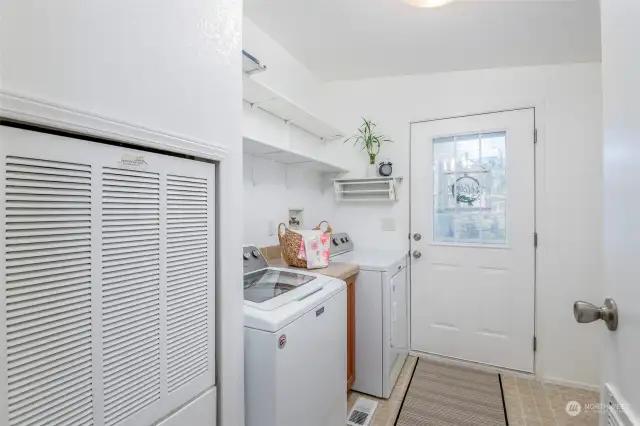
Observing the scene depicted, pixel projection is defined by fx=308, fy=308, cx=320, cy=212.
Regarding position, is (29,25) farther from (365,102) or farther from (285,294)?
(365,102)

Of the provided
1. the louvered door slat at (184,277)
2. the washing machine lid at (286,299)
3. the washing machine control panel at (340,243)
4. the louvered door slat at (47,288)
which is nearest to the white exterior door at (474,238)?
the washing machine control panel at (340,243)

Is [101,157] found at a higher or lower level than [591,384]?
higher

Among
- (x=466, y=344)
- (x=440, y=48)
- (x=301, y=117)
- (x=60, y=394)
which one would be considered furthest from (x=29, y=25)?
(x=466, y=344)

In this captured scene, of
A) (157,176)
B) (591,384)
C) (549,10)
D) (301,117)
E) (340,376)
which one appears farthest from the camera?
(301,117)

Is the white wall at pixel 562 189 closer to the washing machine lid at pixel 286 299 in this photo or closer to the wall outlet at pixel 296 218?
the wall outlet at pixel 296 218

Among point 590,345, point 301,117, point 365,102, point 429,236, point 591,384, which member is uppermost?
point 365,102

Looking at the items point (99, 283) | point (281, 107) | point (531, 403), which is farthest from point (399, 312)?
point (99, 283)

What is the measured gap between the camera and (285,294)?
1411mm

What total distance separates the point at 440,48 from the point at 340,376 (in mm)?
2338

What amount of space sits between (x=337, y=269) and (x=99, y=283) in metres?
1.40

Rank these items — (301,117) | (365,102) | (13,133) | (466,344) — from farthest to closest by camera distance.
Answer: (365,102), (466,344), (301,117), (13,133)

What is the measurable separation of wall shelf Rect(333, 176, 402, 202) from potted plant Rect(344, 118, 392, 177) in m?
0.11

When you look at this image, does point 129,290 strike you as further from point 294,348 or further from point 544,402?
point 544,402

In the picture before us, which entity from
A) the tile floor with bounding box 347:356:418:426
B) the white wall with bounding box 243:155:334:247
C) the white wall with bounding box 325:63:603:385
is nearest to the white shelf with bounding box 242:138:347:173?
the white wall with bounding box 243:155:334:247
